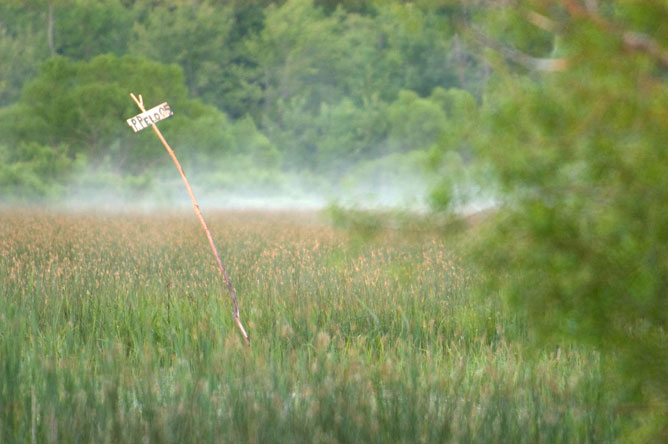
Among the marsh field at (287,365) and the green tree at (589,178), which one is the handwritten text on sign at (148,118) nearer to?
the marsh field at (287,365)

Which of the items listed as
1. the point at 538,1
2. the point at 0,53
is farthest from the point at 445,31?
the point at 0,53

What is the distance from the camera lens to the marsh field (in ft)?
10.6

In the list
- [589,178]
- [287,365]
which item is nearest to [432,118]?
[287,365]

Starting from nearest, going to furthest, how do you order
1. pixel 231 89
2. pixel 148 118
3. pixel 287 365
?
pixel 287 365
pixel 148 118
pixel 231 89

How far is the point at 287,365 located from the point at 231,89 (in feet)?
138

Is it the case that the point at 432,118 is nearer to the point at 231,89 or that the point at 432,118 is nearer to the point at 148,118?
the point at 231,89

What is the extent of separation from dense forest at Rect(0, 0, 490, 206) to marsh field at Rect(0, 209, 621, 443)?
22868mm

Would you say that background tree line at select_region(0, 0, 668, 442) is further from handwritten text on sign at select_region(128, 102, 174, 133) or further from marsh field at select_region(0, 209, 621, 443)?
handwritten text on sign at select_region(128, 102, 174, 133)

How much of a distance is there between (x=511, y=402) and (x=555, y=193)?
2.09m

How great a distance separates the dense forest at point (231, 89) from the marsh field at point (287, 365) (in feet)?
75.0

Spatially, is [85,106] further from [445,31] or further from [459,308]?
[445,31]

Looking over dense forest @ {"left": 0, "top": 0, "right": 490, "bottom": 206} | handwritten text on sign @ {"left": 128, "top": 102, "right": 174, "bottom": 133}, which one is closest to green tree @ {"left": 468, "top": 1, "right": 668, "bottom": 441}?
handwritten text on sign @ {"left": 128, "top": 102, "right": 174, "bottom": 133}


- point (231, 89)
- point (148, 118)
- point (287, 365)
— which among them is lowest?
point (287, 365)

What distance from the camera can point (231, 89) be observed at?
4441 cm
